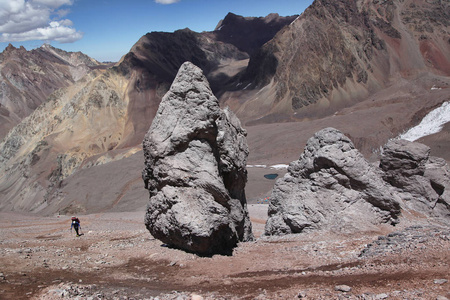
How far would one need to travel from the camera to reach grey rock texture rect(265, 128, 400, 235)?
10684 millimetres

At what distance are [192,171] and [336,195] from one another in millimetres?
4610

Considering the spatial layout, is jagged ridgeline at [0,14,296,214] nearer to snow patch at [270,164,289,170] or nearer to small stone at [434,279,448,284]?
snow patch at [270,164,289,170]

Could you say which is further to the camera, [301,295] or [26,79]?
[26,79]

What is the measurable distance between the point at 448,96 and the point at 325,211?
157ft

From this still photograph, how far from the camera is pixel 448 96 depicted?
48938 mm

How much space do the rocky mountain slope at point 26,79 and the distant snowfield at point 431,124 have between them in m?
109

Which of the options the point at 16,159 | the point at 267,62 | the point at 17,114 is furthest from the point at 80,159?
the point at 17,114

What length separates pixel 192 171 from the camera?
9570 mm

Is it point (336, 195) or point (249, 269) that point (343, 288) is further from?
point (336, 195)

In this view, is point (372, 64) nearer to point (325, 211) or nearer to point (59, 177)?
point (59, 177)

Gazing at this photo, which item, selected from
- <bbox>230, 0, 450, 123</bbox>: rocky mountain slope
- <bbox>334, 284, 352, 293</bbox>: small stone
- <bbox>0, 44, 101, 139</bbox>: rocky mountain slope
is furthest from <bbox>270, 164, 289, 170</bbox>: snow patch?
<bbox>0, 44, 101, 139</bbox>: rocky mountain slope

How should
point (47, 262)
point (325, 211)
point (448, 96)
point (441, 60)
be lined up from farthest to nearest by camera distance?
point (441, 60) → point (448, 96) → point (325, 211) → point (47, 262)

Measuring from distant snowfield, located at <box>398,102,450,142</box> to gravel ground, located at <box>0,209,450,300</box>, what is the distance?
34.6 meters

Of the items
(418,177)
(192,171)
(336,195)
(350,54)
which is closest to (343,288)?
(192,171)
